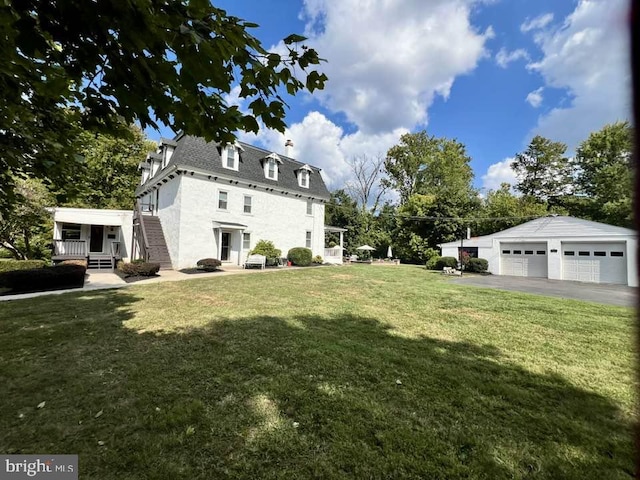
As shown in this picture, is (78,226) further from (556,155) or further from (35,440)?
(556,155)

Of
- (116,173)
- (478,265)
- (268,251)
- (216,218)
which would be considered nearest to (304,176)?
(268,251)

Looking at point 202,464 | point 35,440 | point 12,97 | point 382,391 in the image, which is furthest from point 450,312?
point 12,97

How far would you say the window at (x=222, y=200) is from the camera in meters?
19.5

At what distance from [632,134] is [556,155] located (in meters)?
43.4

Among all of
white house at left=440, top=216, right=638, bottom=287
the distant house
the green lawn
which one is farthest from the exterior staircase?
white house at left=440, top=216, right=638, bottom=287

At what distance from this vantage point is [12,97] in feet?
12.1

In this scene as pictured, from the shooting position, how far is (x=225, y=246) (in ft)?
67.1

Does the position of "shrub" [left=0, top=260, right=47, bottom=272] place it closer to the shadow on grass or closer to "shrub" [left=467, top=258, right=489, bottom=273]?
the shadow on grass

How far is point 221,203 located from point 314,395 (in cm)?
1716

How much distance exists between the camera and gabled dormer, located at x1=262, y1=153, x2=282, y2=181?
22.2 metres

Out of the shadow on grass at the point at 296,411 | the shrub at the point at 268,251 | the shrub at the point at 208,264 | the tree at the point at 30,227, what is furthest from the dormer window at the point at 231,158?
the shadow on grass at the point at 296,411

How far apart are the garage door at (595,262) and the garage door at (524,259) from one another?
3.92 ft

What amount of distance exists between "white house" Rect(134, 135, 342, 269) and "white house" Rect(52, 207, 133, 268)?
138 cm
